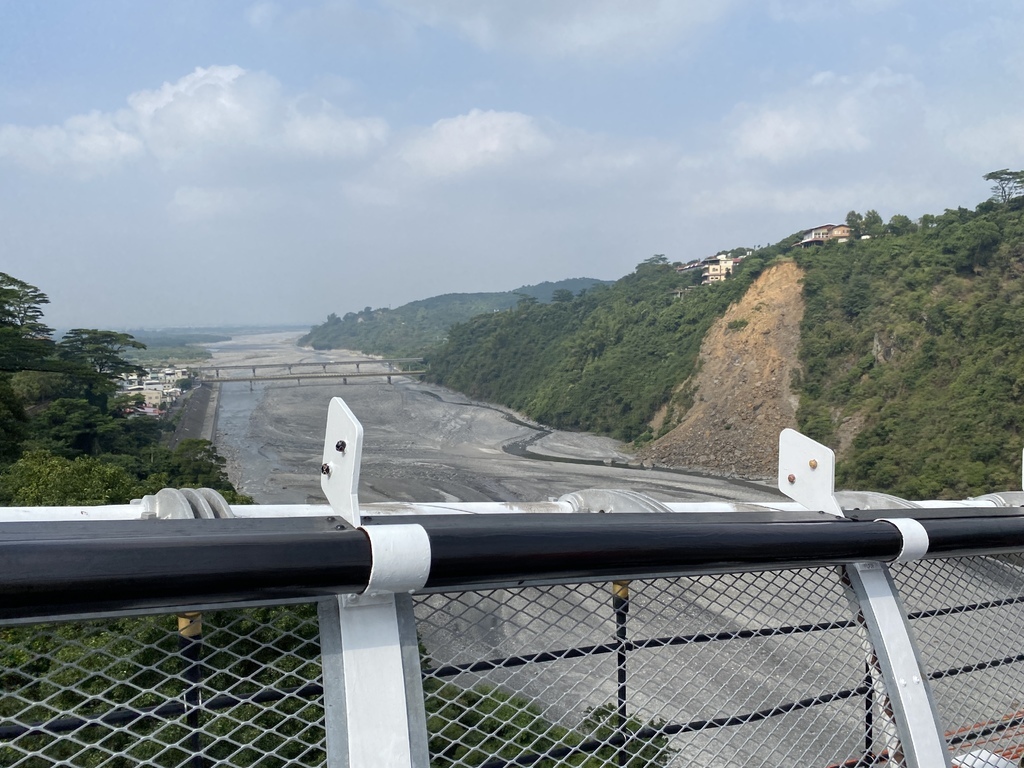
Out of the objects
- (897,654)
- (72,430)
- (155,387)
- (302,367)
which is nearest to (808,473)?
(897,654)

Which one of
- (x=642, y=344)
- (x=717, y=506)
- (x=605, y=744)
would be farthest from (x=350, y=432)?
(x=642, y=344)

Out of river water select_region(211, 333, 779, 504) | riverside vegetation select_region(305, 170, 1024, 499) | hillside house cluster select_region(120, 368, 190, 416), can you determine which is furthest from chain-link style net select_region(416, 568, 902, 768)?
hillside house cluster select_region(120, 368, 190, 416)

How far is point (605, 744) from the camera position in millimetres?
1163

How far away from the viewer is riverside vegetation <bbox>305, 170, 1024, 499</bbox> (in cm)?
2514

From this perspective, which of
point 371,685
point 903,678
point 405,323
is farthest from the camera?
point 405,323

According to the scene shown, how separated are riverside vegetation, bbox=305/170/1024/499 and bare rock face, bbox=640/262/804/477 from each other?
0.64 m

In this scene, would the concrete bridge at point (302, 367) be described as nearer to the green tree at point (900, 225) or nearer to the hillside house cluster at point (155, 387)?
the hillside house cluster at point (155, 387)

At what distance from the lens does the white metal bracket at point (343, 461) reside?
3.23ft

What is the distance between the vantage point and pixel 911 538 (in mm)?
1355

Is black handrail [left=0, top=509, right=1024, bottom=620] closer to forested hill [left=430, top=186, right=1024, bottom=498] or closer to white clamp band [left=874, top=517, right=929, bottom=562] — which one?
white clamp band [left=874, top=517, right=929, bottom=562]

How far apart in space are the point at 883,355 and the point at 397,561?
111 ft

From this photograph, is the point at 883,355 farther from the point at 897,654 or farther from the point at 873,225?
the point at 897,654

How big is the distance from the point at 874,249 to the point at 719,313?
773 cm

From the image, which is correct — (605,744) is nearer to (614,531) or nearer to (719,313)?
(614,531)
